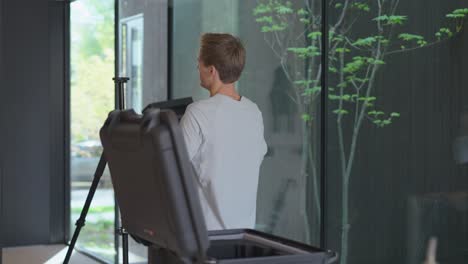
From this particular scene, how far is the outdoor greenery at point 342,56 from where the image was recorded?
156 inches

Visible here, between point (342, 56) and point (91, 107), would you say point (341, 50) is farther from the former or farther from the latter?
point (91, 107)

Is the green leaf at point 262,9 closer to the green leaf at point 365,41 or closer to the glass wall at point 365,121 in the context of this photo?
the glass wall at point 365,121

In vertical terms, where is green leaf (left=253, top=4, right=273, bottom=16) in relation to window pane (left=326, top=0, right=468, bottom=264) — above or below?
above

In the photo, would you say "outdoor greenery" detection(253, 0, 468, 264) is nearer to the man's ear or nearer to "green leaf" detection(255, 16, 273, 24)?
"green leaf" detection(255, 16, 273, 24)

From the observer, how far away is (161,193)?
6.40ft

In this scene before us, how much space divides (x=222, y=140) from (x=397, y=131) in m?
1.35

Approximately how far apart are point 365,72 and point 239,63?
1.36 m

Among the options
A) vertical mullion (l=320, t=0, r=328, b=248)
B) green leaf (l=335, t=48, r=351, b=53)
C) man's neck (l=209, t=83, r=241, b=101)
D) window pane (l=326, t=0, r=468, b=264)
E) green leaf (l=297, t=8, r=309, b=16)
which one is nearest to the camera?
man's neck (l=209, t=83, r=241, b=101)

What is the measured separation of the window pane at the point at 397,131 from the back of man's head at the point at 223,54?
118cm

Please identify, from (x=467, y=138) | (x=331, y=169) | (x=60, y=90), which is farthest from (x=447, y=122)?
(x=60, y=90)

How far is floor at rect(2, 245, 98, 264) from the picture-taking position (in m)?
7.62

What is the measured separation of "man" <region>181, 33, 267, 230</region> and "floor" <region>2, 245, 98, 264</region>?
5.00m

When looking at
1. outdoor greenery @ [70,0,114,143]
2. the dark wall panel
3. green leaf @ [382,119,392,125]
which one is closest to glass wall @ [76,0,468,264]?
green leaf @ [382,119,392,125]

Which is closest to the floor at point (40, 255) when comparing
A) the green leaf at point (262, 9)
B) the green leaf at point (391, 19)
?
the green leaf at point (262, 9)
